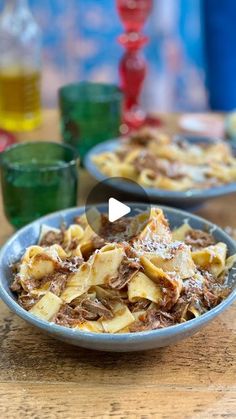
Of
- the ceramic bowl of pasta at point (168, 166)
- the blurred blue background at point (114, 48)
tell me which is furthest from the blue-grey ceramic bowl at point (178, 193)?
the blurred blue background at point (114, 48)

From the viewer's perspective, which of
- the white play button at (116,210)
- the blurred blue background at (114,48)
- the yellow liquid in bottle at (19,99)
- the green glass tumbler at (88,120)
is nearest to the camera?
the white play button at (116,210)

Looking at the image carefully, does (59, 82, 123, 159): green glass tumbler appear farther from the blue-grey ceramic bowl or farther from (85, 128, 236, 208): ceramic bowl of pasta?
the blue-grey ceramic bowl

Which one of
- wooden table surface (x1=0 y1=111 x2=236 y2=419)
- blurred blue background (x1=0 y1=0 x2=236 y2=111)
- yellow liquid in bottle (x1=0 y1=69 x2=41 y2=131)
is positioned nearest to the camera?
wooden table surface (x1=0 y1=111 x2=236 y2=419)

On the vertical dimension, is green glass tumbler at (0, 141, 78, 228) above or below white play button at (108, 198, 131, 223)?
below

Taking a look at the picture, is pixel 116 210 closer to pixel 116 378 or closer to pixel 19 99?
pixel 116 378

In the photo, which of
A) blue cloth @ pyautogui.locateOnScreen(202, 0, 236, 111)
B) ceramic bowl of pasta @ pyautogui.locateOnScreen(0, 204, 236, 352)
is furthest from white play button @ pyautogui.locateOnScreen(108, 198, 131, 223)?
blue cloth @ pyautogui.locateOnScreen(202, 0, 236, 111)

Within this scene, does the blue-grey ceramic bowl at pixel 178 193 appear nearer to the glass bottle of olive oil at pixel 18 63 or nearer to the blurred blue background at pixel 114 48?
the glass bottle of olive oil at pixel 18 63

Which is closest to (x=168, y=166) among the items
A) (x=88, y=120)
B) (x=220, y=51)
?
(x=88, y=120)
